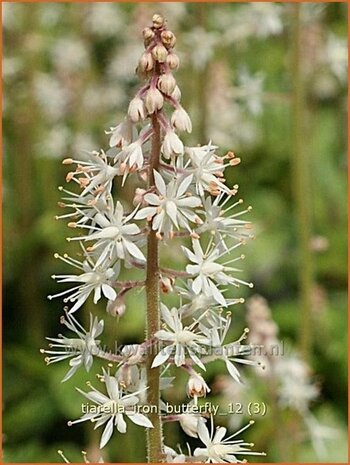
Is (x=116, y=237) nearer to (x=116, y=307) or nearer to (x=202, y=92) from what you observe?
(x=116, y=307)

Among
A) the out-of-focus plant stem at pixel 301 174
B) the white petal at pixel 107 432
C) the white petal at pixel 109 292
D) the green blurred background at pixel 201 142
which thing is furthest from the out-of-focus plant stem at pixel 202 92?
the white petal at pixel 107 432

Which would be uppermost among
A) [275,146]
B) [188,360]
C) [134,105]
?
[275,146]

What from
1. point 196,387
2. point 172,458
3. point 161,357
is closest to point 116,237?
point 161,357

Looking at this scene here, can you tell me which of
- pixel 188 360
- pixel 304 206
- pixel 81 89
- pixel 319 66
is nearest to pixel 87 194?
pixel 188 360

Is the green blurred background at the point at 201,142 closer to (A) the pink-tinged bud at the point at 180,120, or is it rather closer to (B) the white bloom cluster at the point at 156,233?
(B) the white bloom cluster at the point at 156,233

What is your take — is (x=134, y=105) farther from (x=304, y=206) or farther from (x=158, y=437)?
(x=304, y=206)

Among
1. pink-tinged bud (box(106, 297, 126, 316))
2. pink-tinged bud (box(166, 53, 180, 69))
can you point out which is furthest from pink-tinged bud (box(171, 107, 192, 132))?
pink-tinged bud (box(106, 297, 126, 316))
